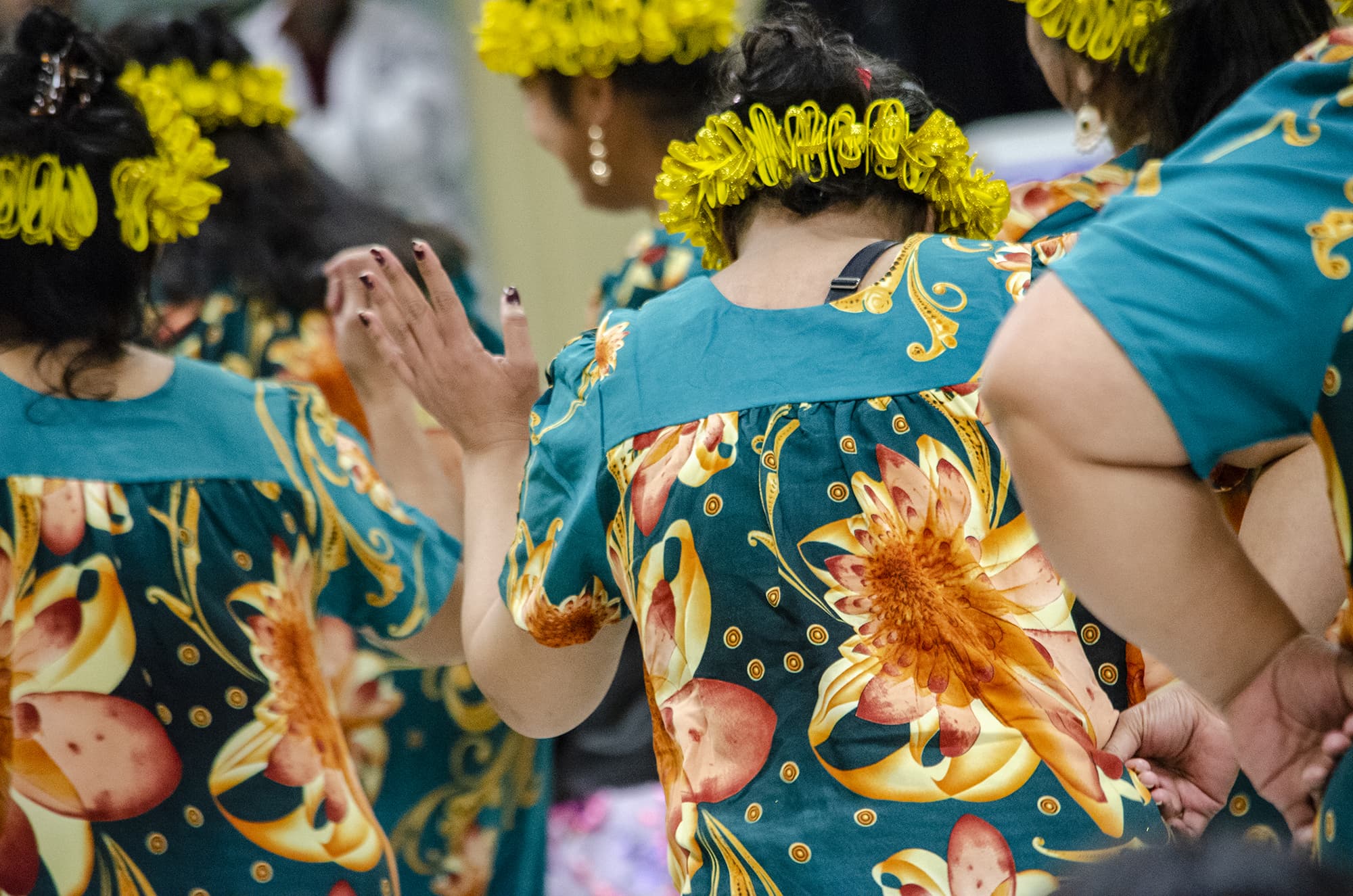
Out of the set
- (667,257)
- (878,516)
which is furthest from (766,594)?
(667,257)

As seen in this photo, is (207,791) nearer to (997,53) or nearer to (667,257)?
(667,257)

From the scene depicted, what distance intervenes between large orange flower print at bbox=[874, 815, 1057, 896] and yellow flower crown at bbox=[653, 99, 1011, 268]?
0.61m

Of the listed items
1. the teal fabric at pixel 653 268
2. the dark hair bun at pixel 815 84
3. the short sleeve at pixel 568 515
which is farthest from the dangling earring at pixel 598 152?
the short sleeve at pixel 568 515

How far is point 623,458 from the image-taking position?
1.48 m

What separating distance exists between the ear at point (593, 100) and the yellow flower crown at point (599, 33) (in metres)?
0.02

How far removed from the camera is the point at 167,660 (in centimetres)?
185

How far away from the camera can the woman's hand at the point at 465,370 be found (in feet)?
6.21

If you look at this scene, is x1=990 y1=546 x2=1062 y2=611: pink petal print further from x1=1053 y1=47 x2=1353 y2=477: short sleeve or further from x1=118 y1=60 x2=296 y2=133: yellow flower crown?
x1=118 y1=60 x2=296 y2=133: yellow flower crown

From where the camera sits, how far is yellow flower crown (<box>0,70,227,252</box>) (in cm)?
186

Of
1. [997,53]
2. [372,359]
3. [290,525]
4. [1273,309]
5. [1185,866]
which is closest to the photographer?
[1185,866]

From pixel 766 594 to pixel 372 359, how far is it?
1.14 metres

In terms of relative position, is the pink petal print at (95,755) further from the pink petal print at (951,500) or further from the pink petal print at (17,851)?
the pink petal print at (951,500)

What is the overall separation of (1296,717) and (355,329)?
1590mm

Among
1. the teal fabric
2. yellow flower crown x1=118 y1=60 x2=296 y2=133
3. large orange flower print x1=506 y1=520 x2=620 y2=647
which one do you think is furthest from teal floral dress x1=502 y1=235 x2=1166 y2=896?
yellow flower crown x1=118 y1=60 x2=296 y2=133
